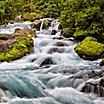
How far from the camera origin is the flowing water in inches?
328

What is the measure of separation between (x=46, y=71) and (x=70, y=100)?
254 cm

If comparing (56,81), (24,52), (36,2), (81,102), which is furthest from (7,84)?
(36,2)

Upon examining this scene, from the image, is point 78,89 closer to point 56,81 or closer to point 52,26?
point 56,81

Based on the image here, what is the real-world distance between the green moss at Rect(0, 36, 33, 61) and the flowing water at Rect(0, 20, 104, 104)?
0.22 metres

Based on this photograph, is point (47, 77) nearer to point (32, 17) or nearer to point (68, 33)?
point (68, 33)

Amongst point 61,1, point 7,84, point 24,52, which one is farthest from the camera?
point 61,1

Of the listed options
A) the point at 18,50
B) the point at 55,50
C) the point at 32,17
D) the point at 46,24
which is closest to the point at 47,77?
the point at 18,50

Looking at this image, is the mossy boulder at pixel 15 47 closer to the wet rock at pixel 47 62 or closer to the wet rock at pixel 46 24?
the wet rock at pixel 47 62

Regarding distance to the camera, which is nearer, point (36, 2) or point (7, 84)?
point (7, 84)

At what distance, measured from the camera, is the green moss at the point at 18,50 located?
485 inches

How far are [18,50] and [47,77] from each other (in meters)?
3.14

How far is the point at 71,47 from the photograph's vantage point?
14.1 m

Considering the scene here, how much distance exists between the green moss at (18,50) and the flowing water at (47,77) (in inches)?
8.9

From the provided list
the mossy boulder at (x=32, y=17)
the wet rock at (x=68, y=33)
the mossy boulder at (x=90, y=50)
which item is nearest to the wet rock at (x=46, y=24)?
the mossy boulder at (x=32, y=17)
